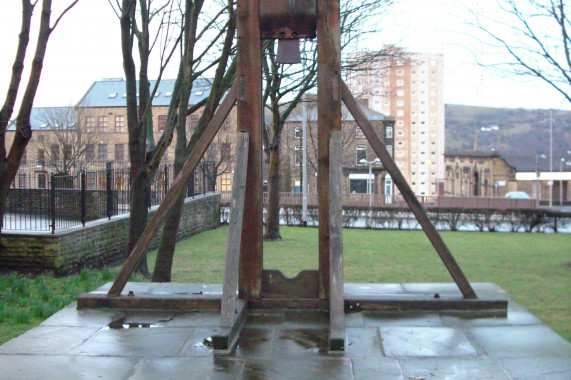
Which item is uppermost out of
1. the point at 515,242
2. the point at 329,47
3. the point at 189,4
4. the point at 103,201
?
the point at 189,4

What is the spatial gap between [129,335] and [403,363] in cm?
226

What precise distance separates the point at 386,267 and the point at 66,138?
110ft

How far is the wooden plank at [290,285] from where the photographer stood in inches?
247

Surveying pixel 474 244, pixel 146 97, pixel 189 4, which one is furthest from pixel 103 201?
pixel 474 244

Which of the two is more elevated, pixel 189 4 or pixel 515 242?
pixel 189 4

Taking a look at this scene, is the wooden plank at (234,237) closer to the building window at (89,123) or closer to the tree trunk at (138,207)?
the tree trunk at (138,207)

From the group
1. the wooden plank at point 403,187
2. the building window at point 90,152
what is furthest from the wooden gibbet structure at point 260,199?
the building window at point 90,152

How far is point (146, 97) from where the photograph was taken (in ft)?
40.0

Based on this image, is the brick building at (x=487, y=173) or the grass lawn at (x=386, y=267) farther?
the brick building at (x=487, y=173)

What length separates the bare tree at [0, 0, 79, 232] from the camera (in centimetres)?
873

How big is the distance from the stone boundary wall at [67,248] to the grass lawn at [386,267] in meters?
0.87

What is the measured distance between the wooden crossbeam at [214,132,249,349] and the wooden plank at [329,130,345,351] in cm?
76

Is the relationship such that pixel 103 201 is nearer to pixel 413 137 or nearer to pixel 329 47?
pixel 329 47

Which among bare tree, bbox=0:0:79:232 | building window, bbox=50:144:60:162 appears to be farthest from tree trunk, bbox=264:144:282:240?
building window, bbox=50:144:60:162
